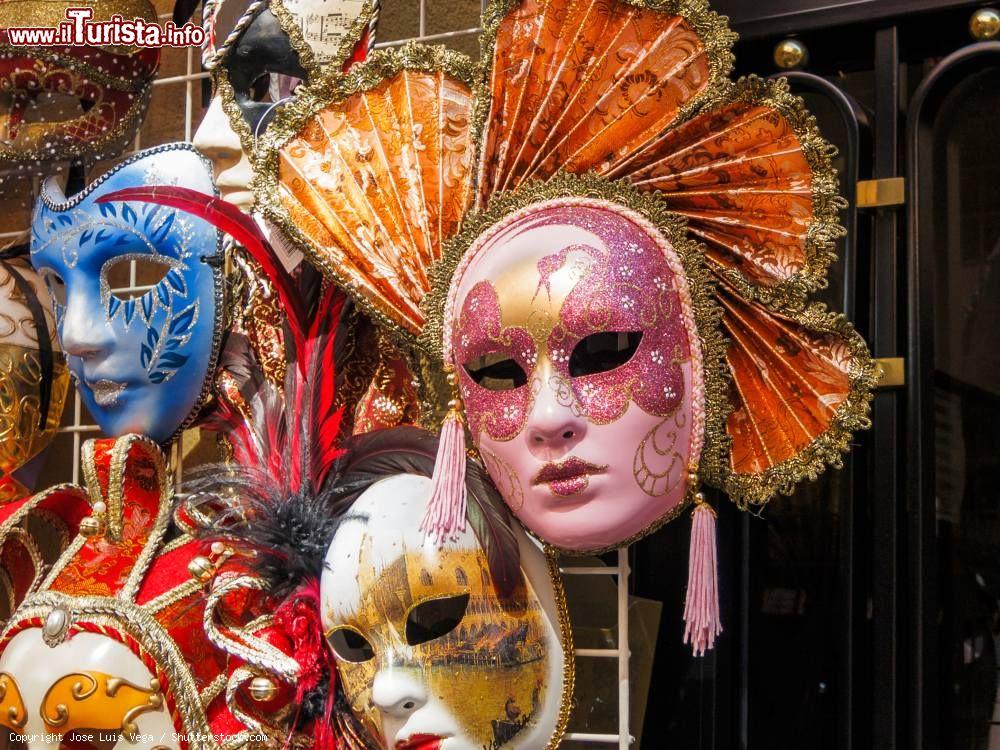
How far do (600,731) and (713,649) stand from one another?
0.14 meters

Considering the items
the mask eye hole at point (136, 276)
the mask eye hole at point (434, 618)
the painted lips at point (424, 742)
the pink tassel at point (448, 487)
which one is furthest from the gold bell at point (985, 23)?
the mask eye hole at point (136, 276)

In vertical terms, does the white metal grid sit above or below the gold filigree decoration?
above

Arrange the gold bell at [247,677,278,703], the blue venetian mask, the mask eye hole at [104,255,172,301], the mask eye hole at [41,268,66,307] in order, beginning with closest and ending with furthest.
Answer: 1. the gold bell at [247,677,278,703]
2. the blue venetian mask
3. the mask eye hole at [41,268,66,307]
4. the mask eye hole at [104,255,172,301]

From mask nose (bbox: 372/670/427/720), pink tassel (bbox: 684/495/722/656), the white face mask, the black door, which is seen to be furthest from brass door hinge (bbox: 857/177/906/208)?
mask nose (bbox: 372/670/427/720)

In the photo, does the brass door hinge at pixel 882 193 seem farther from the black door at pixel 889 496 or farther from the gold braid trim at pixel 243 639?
the gold braid trim at pixel 243 639

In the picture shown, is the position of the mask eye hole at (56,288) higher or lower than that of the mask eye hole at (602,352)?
higher

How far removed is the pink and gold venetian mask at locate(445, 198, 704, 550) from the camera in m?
1.15

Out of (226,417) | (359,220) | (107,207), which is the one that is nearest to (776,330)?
(359,220)

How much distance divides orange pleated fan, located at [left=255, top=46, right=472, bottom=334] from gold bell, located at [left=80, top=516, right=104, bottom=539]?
357 millimetres

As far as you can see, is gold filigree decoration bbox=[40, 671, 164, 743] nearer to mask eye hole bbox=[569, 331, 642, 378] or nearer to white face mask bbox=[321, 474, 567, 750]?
white face mask bbox=[321, 474, 567, 750]

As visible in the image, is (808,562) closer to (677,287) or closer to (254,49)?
(677,287)

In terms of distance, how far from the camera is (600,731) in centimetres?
133

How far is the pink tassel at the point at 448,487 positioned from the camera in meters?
1.19

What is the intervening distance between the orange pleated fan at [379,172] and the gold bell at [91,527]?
1.17ft
